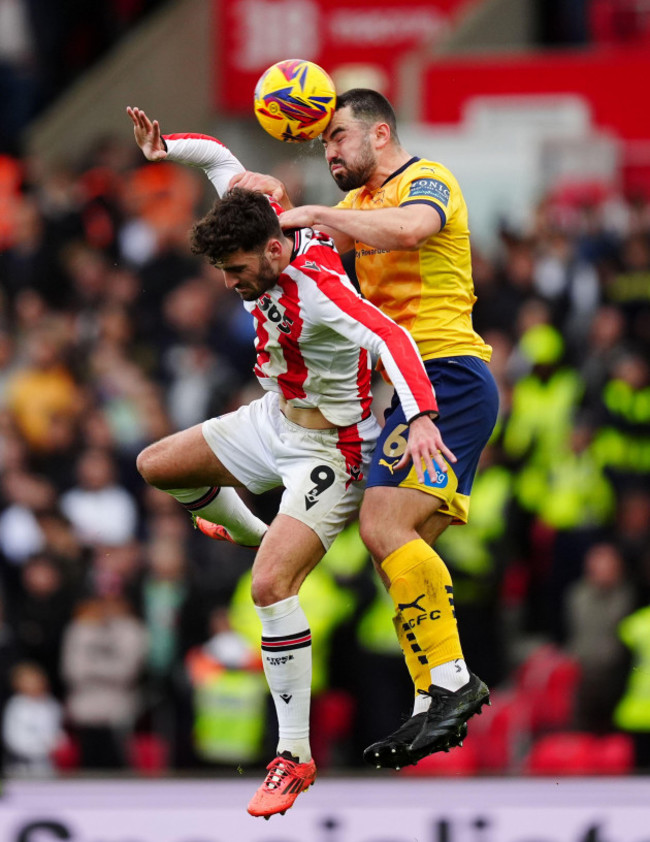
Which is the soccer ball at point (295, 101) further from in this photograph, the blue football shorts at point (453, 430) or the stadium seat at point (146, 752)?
the stadium seat at point (146, 752)

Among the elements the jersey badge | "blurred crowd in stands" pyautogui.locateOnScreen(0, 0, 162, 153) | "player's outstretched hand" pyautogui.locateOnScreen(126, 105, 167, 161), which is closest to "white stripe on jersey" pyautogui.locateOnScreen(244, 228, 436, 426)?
the jersey badge

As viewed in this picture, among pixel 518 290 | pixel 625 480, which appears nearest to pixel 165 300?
pixel 518 290

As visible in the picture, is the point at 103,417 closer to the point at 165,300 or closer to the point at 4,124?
the point at 165,300

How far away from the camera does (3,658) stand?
40.3 feet

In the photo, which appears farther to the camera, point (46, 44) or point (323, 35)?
point (46, 44)

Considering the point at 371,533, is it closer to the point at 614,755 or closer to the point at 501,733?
the point at 501,733

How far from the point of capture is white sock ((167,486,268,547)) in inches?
293

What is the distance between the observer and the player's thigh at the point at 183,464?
7176 mm

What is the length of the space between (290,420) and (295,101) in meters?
1.26

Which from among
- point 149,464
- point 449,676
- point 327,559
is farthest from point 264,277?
point 327,559

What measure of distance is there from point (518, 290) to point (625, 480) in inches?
71.1

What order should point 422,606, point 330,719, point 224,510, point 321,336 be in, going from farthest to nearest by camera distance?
point 330,719, point 224,510, point 321,336, point 422,606

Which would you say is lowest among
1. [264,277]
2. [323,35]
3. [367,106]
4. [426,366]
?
[426,366]

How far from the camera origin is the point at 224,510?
7.50m
